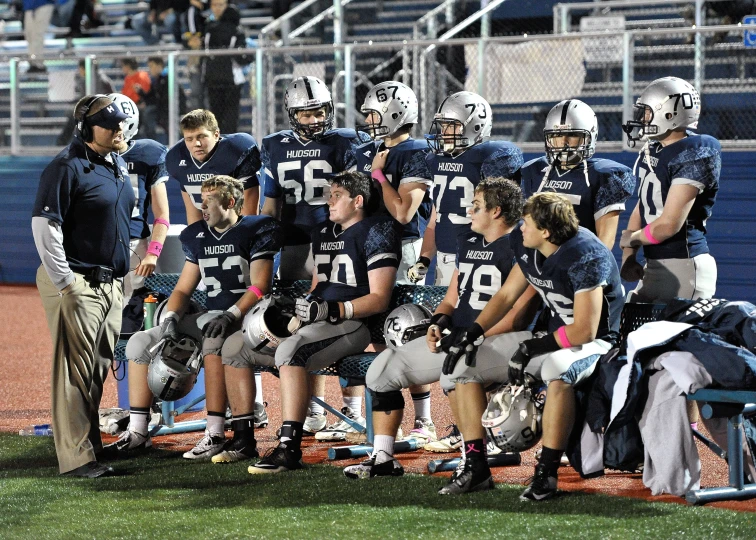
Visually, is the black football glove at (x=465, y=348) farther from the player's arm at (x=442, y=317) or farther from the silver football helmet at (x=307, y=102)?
the silver football helmet at (x=307, y=102)

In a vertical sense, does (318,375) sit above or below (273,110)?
below

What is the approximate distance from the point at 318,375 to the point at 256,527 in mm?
2112

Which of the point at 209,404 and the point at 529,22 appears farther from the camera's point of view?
the point at 529,22

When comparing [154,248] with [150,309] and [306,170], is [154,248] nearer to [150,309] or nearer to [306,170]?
[150,309]

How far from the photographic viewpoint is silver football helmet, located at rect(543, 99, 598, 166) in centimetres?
599

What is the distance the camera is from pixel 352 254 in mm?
6145

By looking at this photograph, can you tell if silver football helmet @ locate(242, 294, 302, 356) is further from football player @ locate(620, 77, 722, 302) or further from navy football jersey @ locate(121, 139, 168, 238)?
football player @ locate(620, 77, 722, 302)

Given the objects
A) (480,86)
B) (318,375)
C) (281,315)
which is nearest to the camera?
(281,315)

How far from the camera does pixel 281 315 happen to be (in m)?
6.04

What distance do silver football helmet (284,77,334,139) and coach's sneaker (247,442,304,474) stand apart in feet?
6.63

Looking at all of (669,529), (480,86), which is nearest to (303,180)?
(669,529)

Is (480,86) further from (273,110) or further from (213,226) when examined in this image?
(213,226)

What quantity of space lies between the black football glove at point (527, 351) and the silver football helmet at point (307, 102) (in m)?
2.30

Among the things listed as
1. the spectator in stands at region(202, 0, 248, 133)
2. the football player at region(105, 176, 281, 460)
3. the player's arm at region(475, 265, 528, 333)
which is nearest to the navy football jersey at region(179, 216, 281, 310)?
the football player at region(105, 176, 281, 460)
